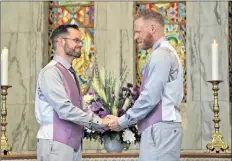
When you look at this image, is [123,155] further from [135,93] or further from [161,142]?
[161,142]

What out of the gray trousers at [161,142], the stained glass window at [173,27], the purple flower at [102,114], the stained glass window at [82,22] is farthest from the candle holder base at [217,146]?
the stained glass window at [82,22]

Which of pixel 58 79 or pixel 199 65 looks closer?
pixel 58 79

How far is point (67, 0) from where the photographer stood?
6.95m

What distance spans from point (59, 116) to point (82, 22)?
3.34 meters

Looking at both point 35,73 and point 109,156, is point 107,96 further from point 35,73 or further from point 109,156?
point 35,73

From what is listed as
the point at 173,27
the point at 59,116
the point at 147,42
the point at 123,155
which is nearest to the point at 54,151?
the point at 59,116

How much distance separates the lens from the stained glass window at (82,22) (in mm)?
6727

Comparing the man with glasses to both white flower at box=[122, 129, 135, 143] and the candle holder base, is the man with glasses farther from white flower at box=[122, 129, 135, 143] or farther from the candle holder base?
the candle holder base

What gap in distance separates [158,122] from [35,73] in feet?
10.6

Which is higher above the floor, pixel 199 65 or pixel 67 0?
pixel 67 0

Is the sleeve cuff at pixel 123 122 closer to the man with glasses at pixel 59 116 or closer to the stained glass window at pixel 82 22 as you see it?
the man with glasses at pixel 59 116

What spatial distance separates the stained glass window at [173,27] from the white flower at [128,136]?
6.54 feet

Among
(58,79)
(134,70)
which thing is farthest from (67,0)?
(58,79)

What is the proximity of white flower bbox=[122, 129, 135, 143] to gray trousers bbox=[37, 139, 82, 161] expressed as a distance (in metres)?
1.01
